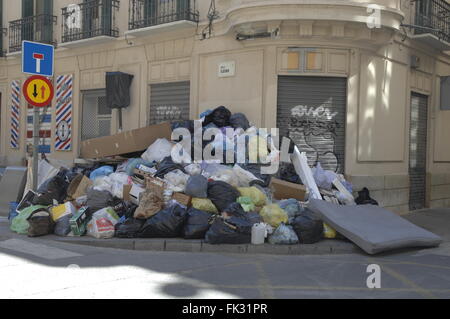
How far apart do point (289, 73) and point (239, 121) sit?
4.63ft

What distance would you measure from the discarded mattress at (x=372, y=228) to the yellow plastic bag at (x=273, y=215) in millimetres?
642

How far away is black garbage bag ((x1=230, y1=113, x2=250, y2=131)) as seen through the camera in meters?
9.87

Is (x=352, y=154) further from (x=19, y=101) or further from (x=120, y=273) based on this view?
(x=19, y=101)

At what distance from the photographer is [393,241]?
710 cm

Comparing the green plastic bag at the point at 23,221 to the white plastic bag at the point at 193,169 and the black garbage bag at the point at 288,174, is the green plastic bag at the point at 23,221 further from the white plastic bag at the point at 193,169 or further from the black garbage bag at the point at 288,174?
the black garbage bag at the point at 288,174

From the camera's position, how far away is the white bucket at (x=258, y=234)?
7.27 meters

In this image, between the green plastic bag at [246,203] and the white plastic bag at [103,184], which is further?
the white plastic bag at [103,184]

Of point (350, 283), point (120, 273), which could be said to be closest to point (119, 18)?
point (120, 273)

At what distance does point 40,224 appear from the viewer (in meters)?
7.79

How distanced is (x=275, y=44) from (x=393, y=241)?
4.77 meters

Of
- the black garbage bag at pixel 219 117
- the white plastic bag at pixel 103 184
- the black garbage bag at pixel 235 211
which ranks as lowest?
the black garbage bag at pixel 235 211

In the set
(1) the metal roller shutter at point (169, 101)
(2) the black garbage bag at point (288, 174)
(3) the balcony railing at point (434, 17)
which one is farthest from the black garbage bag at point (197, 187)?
(3) the balcony railing at point (434, 17)

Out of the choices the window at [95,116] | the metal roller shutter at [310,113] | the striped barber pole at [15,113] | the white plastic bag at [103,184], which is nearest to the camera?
the white plastic bag at [103,184]
